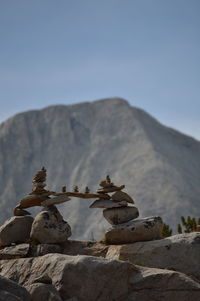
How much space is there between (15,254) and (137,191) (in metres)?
91.1

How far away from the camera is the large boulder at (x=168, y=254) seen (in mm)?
14789

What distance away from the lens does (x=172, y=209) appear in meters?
99.1

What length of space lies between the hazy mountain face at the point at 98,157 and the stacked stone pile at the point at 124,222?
80.6 meters

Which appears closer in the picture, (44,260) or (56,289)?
(56,289)

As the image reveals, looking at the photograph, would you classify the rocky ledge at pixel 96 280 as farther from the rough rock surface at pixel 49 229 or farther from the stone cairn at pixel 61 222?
the stone cairn at pixel 61 222

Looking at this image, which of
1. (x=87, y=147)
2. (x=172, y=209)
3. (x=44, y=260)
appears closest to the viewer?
(x=44, y=260)

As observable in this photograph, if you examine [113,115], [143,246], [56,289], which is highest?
[113,115]

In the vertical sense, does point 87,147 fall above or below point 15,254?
above

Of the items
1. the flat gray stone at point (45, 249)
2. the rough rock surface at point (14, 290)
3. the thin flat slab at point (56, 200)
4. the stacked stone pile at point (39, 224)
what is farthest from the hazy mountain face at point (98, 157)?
the rough rock surface at point (14, 290)

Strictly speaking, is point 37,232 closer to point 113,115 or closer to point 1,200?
point 1,200

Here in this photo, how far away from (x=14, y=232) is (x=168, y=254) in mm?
4722

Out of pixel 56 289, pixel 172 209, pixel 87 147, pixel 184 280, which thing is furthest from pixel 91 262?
pixel 87 147

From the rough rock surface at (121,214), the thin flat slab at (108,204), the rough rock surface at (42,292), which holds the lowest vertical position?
the rough rock surface at (42,292)

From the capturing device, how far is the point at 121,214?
1616cm
